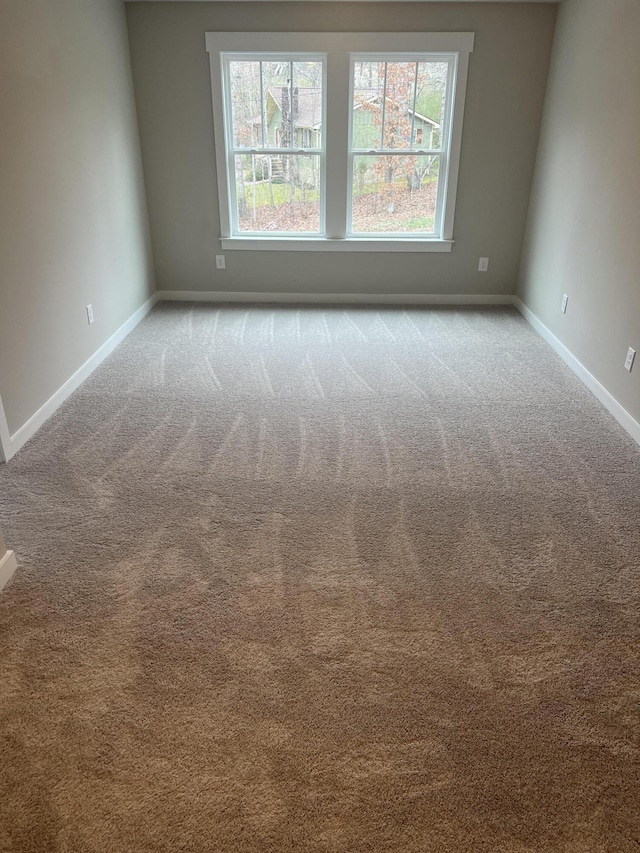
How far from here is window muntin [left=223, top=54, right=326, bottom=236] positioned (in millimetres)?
4500

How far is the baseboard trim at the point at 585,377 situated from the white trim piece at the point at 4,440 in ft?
10.2

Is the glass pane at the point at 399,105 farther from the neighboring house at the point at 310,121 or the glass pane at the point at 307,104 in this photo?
the glass pane at the point at 307,104

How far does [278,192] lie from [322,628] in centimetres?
406

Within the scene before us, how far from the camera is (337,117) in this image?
4.56m

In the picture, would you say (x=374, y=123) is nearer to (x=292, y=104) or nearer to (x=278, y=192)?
(x=292, y=104)

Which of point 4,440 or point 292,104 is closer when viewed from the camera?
point 4,440

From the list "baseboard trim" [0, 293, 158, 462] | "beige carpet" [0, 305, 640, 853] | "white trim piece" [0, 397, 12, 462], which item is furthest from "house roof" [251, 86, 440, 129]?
"white trim piece" [0, 397, 12, 462]

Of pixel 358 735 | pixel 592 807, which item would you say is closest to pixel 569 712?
pixel 592 807

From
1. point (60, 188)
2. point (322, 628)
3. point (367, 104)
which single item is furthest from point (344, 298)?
point (322, 628)

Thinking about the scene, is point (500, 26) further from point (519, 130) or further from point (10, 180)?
point (10, 180)

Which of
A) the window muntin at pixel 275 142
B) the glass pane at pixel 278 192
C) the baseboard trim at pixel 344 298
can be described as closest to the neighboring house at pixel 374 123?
the window muntin at pixel 275 142

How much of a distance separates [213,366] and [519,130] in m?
3.09

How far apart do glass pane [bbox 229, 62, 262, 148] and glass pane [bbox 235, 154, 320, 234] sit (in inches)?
5.3

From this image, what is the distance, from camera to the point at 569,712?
5.11ft
